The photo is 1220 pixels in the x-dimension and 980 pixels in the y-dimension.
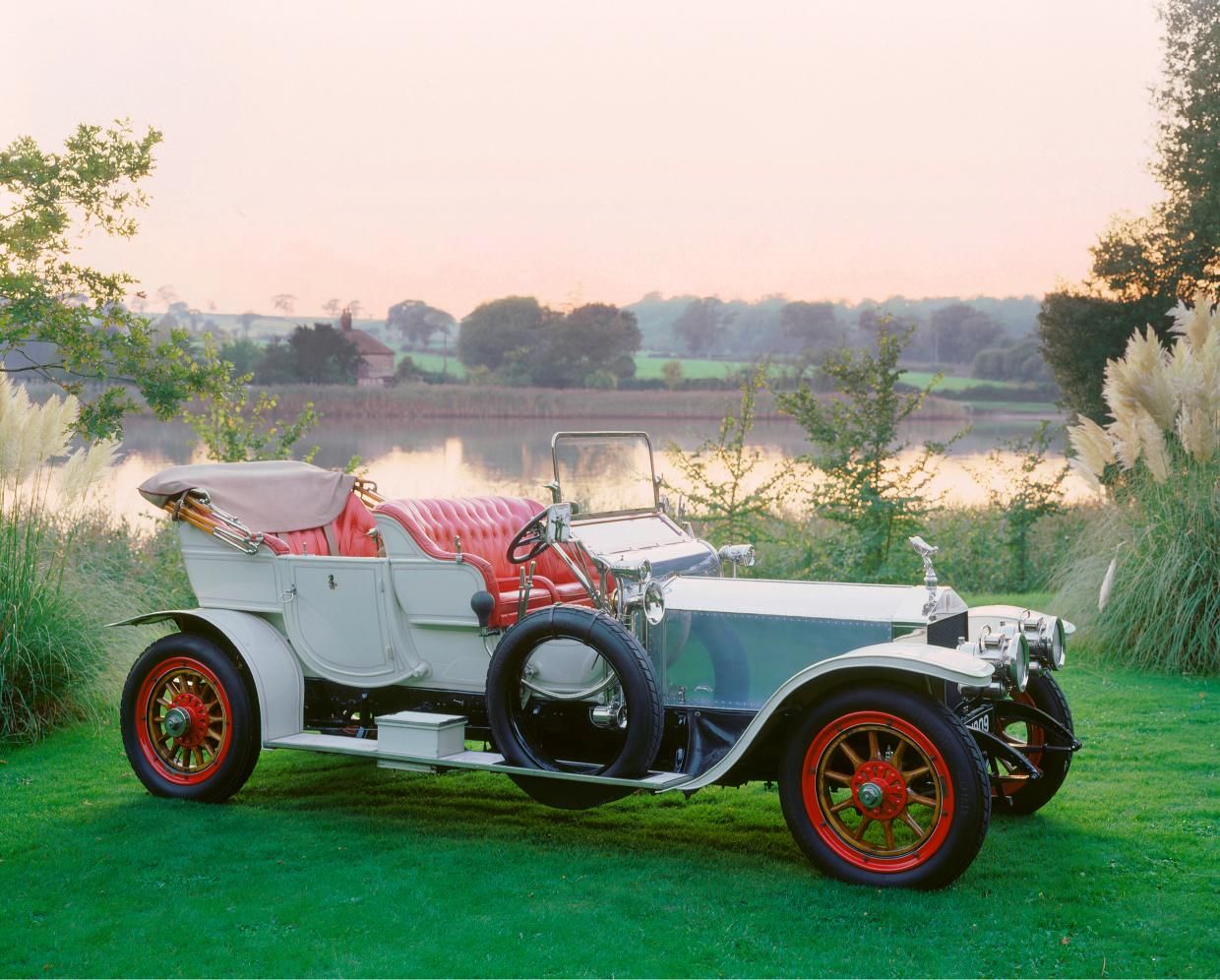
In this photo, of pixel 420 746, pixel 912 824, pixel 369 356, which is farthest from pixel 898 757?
pixel 369 356

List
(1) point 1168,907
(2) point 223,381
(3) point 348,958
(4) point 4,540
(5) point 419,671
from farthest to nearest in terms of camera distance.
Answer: (2) point 223,381 < (4) point 4,540 < (5) point 419,671 < (1) point 1168,907 < (3) point 348,958

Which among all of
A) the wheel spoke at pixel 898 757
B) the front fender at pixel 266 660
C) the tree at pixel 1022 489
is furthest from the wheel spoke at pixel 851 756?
the tree at pixel 1022 489

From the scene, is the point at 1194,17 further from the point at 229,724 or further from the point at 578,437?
the point at 229,724

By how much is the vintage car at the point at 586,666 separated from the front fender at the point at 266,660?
0.01 m

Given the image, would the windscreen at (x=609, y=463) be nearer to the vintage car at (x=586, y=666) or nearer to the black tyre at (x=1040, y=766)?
the vintage car at (x=586, y=666)

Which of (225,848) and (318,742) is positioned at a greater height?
(318,742)

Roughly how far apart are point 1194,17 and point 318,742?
19.9m

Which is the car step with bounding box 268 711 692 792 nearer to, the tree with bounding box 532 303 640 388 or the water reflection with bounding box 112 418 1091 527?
the water reflection with bounding box 112 418 1091 527

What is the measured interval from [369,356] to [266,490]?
12741 millimetres

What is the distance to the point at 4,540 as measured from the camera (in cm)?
761

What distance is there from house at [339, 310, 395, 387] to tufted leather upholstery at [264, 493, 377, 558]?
11.3m

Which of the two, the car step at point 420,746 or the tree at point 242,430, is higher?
the tree at point 242,430

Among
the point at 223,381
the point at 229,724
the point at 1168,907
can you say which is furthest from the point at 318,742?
the point at 223,381

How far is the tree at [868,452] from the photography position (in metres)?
12.3
